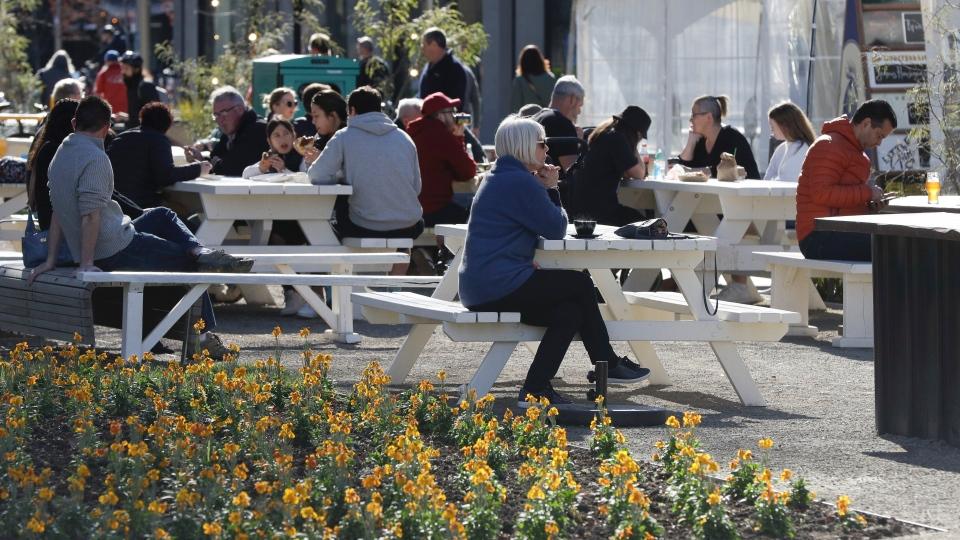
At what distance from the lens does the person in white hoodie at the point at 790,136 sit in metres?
12.2

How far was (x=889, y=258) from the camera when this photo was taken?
750cm

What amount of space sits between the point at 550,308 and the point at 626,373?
0.58 m

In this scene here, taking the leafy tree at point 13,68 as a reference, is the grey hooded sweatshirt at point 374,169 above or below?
below

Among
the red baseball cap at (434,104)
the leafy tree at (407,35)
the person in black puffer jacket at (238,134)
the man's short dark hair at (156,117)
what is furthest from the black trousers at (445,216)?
the leafy tree at (407,35)

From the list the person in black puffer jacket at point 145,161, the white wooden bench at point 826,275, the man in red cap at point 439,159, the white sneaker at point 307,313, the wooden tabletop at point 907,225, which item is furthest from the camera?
the man in red cap at point 439,159

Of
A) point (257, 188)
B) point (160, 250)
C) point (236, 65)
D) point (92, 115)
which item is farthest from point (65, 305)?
point (236, 65)

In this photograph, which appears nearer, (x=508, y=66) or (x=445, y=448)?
(x=445, y=448)

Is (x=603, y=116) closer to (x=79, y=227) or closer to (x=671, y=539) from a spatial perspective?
(x=79, y=227)

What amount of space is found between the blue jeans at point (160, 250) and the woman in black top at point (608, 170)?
123 inches

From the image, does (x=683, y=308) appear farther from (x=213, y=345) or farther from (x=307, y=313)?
(x=307, y=313)

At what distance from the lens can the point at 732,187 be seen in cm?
1154

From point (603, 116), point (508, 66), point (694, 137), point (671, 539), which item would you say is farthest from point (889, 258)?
point (508, 66)

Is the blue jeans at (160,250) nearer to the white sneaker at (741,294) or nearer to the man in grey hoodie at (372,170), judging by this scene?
the man in grey hoodie at (372,170)

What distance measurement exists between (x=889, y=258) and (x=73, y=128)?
4.38m
